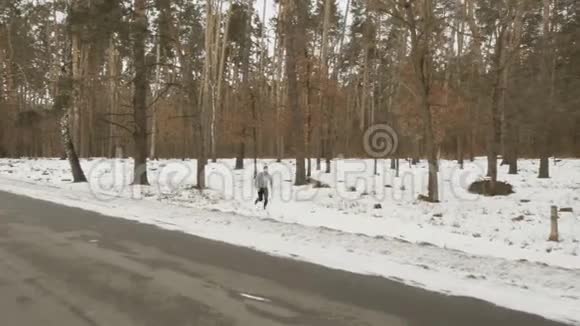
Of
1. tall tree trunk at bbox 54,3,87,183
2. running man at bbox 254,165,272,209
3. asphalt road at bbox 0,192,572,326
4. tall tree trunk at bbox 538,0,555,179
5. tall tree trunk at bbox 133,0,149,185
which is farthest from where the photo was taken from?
tall tree trunk at bbox 538,0,555,179

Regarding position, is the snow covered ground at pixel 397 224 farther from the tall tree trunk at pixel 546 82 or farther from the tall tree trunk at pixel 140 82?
the tall tree trunk at pixel 140 82

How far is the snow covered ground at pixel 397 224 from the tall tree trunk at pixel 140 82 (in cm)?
117

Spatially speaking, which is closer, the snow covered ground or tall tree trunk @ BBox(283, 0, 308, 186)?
the snow covered ground

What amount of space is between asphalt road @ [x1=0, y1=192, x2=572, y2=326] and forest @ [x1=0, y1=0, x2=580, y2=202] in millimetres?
12354

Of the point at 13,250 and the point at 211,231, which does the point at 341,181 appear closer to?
the point at 211,231

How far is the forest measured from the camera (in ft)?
73.5

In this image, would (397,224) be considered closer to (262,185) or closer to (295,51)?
(262,185)

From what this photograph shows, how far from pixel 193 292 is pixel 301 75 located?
22.6m

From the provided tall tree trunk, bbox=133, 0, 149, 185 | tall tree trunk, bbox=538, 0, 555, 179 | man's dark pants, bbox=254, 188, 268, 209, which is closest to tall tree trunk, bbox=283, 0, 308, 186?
tall tree trunk, bbox=133, 0, 149, 185

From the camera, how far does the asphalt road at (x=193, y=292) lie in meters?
6.16
